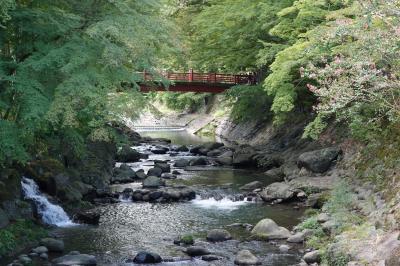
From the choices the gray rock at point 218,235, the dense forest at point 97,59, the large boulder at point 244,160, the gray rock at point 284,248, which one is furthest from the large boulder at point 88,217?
the large boulder at point 244,160

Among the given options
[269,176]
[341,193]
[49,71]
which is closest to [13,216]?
[49,71]

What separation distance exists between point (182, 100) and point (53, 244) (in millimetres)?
45743

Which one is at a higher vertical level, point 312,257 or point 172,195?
point 312,257

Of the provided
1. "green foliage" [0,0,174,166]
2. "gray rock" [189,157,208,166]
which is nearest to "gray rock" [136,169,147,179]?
"gray rock" [189,157,208,166]

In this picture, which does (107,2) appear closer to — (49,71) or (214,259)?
(49,71)

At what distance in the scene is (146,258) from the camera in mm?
14133

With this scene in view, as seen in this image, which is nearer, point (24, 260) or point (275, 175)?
point (24, 260)

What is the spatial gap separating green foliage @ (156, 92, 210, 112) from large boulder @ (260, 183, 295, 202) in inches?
1373

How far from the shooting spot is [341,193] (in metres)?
17.8

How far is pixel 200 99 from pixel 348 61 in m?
46.8

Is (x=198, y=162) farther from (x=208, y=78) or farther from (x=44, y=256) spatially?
(x=44, y=256)

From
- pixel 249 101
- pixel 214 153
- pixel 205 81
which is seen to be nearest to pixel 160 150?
pixel 214 153

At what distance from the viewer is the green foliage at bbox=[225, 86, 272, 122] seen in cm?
3036

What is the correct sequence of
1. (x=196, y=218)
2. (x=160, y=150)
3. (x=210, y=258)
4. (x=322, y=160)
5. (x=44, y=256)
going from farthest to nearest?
(x=160, y=150) < (x=322, y=160) < (x=196, y=218) < (x=44, y=256) < (x=210, y=258)
